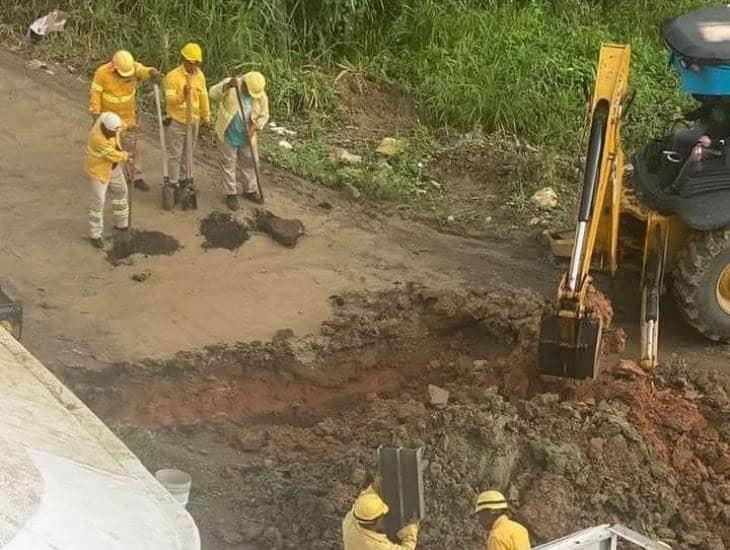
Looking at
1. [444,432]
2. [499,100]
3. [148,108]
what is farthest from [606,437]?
[148,108]

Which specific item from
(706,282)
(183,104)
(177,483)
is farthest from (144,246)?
(706,282)

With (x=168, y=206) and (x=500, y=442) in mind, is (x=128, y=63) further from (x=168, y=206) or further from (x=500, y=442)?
(x=500, y=442)

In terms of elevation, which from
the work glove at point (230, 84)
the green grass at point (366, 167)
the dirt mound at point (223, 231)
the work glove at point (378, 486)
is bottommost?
the dirt mound at point (223, 231)

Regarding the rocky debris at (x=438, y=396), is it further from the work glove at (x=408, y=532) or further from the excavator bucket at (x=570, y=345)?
the work glove at (x=408, y=532)

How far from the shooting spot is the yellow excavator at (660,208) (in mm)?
8148

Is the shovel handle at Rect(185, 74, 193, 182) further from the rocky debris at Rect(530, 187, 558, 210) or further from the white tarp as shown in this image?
the white tarp

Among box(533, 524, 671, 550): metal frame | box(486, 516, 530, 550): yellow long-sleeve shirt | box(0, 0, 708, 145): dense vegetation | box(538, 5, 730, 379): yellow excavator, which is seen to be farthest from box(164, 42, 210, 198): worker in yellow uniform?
box(486, 516, 530, 550): yellow long-sleeve shirt

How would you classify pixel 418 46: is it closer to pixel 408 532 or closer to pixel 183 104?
pixel 183 104

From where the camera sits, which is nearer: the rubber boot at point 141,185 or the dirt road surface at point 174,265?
the dirt road surface at point 174,265

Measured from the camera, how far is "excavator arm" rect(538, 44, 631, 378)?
26.2 ft

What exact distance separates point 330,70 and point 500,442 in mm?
7355

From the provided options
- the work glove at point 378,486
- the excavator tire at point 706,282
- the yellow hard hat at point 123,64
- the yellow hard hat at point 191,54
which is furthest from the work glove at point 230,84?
the work glove at point 378,486

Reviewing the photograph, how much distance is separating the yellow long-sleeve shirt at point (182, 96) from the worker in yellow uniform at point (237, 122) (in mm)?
129

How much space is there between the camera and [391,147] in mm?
12828
